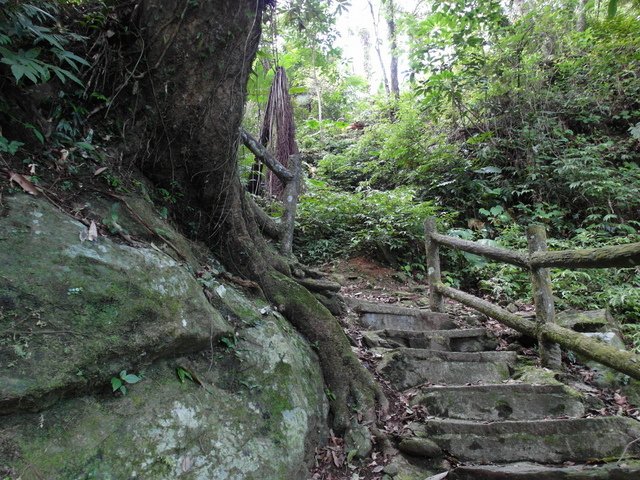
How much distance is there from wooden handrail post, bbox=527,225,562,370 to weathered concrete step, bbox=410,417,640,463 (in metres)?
0.97

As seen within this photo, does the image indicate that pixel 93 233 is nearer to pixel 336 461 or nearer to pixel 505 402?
pixel 336 461

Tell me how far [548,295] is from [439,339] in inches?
48.5

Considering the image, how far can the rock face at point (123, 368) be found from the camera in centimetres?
162

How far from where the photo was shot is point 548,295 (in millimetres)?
3717

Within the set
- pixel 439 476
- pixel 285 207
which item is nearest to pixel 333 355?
pixel 439 476

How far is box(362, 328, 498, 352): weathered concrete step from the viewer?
4391 mm

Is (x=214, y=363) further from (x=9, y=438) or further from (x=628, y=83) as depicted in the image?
(x=628, y=83)

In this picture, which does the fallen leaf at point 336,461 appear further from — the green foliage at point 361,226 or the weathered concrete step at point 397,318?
the green foliage at point 361,226

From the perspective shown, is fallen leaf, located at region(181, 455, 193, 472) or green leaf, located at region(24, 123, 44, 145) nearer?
fallen leaf, located at region(181, 455, 193, 472)

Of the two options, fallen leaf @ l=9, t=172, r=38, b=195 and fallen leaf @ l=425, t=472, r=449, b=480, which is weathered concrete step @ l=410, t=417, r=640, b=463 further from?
fallen leaf @ l=9, t=172, r=38, b=195

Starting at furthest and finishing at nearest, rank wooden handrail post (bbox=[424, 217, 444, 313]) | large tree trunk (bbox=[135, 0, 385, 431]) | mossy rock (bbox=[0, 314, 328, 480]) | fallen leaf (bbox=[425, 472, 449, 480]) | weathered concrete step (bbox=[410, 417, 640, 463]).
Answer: wooden handrail post (bbox=[424, 217, 444, 313])
large tree trunk (bbox=[135, 0, 385, 431])
weathered concrete step (bbox=[410, 417, 640, 463])
fallen leaf (bbox=[425, 472, 449, 480])
mossy rock (bbox=[0, 314, 328, 480])

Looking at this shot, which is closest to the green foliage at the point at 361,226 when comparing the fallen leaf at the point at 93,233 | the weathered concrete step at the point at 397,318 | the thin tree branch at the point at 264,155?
the weathered concrete step at the point at 397,318

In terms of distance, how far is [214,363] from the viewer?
2.47m

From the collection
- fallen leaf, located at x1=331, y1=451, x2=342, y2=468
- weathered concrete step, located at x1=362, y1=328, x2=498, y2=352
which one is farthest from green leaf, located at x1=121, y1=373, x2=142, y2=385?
weathered concrete step, located at x1=362, y1=328, x2=498, y2=352
